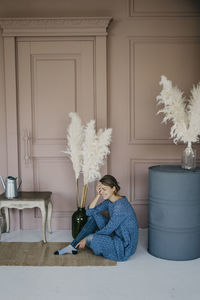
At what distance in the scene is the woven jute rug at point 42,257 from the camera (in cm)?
348

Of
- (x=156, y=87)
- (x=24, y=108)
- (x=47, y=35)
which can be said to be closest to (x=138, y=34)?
(x=156, y=87)

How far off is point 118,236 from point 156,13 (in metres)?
2.70

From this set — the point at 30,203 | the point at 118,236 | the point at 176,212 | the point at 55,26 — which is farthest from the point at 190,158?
the point at 55,26

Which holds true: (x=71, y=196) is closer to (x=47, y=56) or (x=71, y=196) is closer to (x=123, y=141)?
(x=123, y=141)

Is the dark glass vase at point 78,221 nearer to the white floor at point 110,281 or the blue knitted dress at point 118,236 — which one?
the blue knitted dress at point 118,236

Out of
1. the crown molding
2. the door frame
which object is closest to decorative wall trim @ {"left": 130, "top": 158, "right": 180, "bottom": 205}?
the door frame

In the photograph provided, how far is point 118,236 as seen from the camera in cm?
362

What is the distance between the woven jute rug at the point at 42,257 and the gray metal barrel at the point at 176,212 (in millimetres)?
588

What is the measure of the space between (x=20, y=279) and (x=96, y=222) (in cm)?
103

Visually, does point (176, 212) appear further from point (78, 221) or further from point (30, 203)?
point (30, 203)

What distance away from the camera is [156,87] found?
175 inches

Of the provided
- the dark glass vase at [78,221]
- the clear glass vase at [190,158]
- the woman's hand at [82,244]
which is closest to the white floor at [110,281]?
the woman's hand at [82,244]

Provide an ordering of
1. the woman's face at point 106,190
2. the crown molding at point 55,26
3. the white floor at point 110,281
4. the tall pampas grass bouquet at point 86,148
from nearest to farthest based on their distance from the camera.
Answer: the white floor at point 110,281
the woman's face at point 106,190
the tall pampas grass bouquet at point 86,148
the crown molding at point 55,26

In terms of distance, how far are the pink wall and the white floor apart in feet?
4.50
